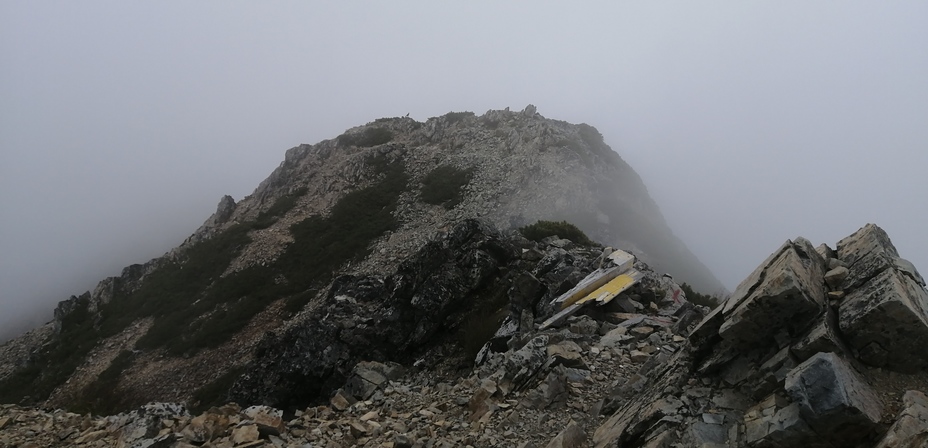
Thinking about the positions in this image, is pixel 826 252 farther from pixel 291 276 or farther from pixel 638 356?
pixel 291 276

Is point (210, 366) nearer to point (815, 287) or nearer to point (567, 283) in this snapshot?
point (567, 283)

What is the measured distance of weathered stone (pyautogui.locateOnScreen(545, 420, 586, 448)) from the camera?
324 inches

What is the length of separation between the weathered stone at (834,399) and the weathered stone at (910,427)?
29cm

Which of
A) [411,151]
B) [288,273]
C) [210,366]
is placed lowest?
[210,366]

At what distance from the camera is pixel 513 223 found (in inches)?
1469

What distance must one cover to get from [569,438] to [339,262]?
2908 centimetres

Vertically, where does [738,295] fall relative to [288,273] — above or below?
below

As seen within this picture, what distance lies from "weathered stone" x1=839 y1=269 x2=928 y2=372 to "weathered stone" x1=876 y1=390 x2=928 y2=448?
797 millimetres

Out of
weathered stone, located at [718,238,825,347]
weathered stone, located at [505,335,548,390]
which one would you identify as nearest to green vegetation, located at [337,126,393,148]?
weathered stone, located at [505,335,548,390]

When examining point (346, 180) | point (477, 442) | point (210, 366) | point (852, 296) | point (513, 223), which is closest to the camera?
point (852, 296)

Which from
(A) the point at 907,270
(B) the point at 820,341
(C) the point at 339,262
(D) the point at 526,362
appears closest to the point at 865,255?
(A) the point at 907,270

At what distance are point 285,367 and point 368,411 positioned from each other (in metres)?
9.62

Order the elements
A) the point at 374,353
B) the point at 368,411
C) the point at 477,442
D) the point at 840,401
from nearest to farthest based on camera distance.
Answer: the point at 840,401, the point at 477,442, the point at 368,411, the point at 374,353

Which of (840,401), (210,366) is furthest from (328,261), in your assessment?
(840,401)
